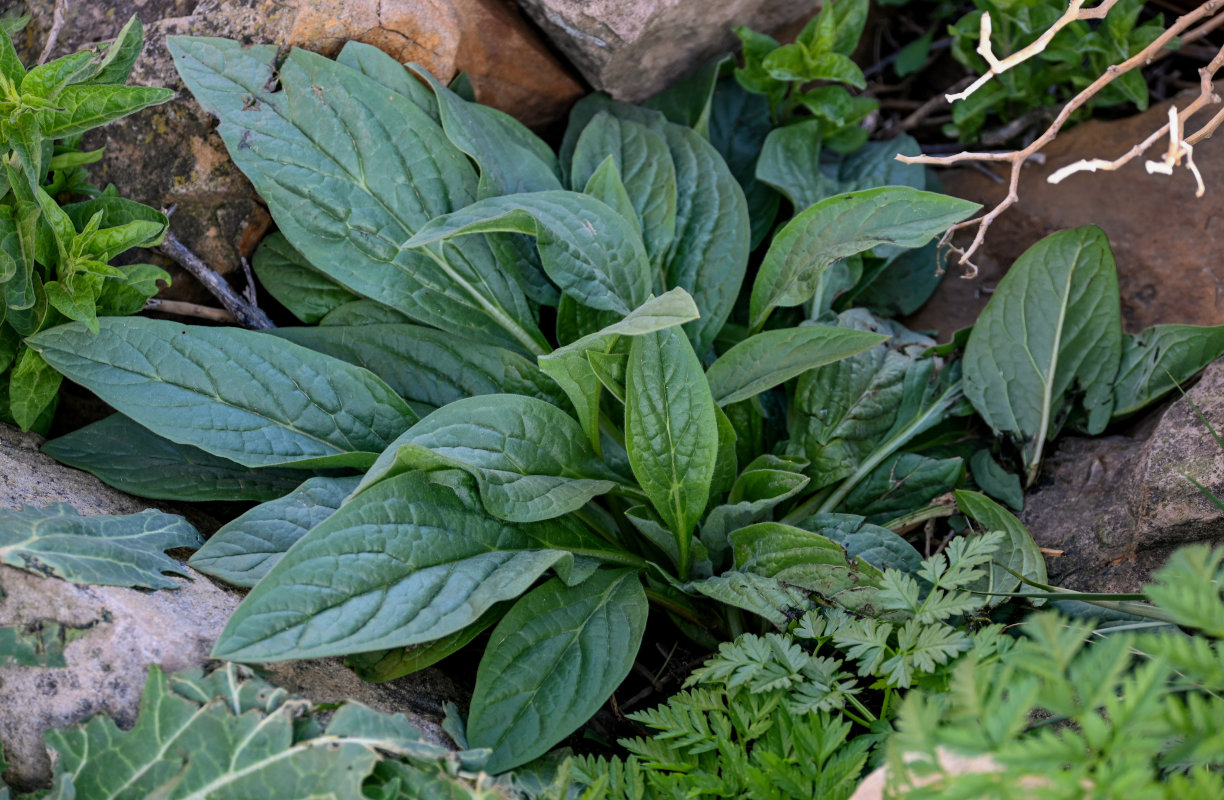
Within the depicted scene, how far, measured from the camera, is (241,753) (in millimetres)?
1143

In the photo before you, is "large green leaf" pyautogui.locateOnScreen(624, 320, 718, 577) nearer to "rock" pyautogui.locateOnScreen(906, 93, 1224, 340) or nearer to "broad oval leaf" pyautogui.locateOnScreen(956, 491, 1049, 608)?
"broad oval leaf" pyautogui.locateOnScreen(956, 491, 1049, 608)

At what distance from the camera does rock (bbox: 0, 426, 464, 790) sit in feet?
3.95

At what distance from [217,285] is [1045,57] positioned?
79.7 inches

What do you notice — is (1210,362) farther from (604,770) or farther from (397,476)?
(397,476)

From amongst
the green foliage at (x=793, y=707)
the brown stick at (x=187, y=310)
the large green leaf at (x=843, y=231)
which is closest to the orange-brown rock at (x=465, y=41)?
the brown stick at (x=187, y=310)

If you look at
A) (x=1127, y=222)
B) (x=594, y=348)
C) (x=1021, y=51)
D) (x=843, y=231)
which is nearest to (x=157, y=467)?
(x=594, y=348)

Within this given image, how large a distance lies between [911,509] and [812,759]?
0.71 meters

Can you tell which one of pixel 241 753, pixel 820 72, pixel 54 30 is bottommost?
pixel 241 753

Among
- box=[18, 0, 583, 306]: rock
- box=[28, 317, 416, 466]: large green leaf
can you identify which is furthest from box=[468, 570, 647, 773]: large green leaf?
box=[18, 0, 583, 306]: rock

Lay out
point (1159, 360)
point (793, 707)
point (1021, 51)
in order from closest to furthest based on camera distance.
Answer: point (793, 707)
point (1021, 51)
point (1159, 360)

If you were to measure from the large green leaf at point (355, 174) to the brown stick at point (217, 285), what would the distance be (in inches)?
8.8

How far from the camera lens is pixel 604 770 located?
125cm

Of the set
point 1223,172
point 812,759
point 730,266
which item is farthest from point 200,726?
point 1223,172

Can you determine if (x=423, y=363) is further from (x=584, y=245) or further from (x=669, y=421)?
(x=669, y=421)
